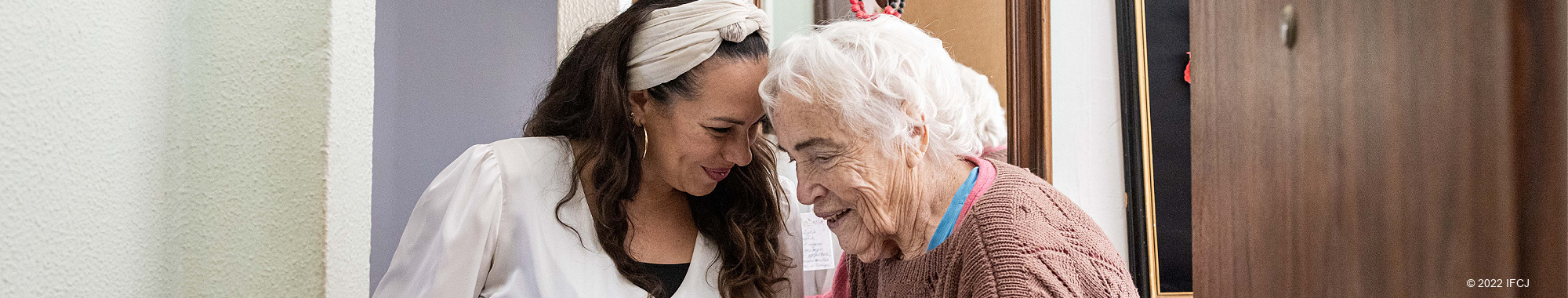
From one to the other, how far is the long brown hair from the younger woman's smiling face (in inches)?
0.9

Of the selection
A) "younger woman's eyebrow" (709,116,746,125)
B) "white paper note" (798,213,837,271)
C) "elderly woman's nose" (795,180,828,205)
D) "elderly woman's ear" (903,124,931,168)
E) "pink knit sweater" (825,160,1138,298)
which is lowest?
"white paper note" (798,213,837,271)

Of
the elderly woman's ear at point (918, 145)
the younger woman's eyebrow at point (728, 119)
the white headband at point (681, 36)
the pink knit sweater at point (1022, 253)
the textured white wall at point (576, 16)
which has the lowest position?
the pink knit sweater at point (1022, 253)

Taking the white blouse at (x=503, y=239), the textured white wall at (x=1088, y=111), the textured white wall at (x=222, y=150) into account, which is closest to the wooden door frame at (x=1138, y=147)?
the textured white wall at (x=1088, y=111)

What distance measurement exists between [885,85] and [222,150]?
0.91 m

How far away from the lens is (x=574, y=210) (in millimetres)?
1575

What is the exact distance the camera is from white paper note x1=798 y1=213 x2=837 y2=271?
1969 millimetres

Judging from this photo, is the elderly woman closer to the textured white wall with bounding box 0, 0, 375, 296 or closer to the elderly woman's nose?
the elderly woman's nose

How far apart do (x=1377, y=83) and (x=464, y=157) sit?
50.9 inches

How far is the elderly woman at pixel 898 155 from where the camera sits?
1.27m

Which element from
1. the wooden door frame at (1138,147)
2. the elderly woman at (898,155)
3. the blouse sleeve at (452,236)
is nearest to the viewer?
the elderly woman at (898,155)

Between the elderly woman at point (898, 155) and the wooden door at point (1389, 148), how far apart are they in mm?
411

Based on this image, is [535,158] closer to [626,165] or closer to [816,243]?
[626,165]

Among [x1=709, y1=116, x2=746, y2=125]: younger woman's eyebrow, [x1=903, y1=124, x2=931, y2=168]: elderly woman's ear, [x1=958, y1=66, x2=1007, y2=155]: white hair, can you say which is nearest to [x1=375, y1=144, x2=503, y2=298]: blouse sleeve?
[x1=709, y1=116, x2=746, y2=125]: younger woman's eyebrow

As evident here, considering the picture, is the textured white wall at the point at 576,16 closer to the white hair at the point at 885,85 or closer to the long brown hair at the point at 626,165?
the long brown hair at the point at 626,165
